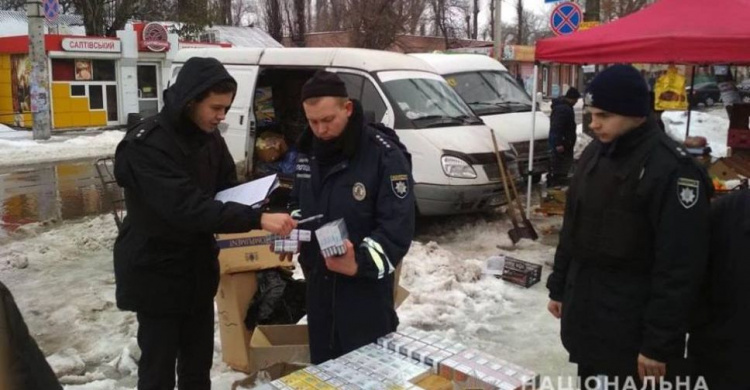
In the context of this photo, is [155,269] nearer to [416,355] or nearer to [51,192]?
[416,355]

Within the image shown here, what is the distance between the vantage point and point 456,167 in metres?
7.46

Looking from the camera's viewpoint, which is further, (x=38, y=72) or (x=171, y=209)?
(x=38, y=72)

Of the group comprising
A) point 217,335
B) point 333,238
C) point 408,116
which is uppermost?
point 408,116

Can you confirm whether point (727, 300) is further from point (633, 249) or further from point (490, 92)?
point (490, 92)

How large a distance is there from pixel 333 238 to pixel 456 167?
5.00 meters

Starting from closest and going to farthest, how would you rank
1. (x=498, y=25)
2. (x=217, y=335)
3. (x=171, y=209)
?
(x=171, y=209), (x=217, y=335), (x=498, y=25)

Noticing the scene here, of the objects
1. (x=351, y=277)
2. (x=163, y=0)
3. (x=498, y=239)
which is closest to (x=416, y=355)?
(x=351, y=277)

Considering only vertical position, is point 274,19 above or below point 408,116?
above

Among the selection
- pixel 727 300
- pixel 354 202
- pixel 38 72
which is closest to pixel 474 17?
pixel 38 72

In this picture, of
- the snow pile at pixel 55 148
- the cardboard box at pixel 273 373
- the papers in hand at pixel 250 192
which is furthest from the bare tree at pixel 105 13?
the papers in hand at pixel 250 192

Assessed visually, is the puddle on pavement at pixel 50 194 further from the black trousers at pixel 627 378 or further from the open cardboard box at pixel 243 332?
the black trousers at pixel 627 378

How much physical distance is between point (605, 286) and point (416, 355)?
89 cm

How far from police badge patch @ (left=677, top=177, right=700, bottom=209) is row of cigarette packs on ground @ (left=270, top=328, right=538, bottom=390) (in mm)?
894

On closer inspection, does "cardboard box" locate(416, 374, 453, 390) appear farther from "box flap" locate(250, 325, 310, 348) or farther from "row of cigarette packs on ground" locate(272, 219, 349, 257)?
"box flap" locate(250, 325, 310, 348)
